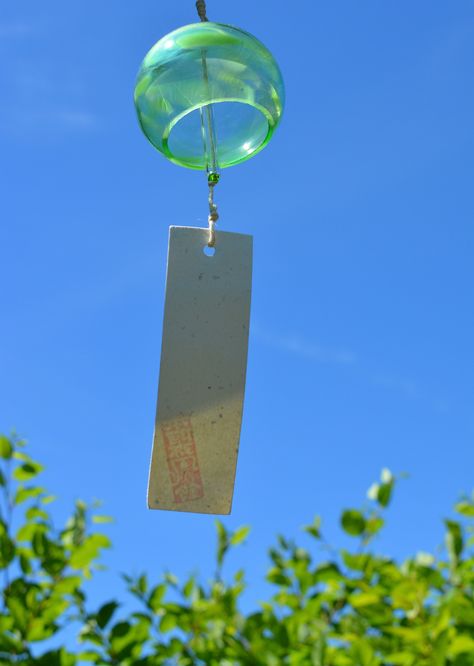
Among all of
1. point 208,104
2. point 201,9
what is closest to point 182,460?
point 208,104

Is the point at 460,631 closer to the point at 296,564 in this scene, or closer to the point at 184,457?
the point at 296,564

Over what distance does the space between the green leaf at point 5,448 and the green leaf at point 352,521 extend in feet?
1.97

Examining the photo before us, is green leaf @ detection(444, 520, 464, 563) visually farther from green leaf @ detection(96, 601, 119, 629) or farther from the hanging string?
the hanging string

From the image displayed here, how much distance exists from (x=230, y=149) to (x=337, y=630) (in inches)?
72.2

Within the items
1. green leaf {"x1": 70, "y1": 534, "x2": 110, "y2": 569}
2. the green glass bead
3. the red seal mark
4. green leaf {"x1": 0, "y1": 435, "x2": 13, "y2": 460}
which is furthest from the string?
green leaf {"x1": 70, "y1": 534, "x2": 110, "y2": 569}

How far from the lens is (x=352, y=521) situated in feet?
4.55

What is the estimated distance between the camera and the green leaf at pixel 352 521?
139 centimetres

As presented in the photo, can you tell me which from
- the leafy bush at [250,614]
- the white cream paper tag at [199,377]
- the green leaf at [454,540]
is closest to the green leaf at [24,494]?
the leafy bush at [250,614]

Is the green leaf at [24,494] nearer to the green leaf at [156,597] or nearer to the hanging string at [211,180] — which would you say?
the green leaf at [156,597]

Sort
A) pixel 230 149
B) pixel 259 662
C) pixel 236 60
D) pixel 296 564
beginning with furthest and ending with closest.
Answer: pixel 230 149 < pixel 236 60 < pixel 296 564 < pixel 259 662

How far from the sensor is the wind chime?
238 cm

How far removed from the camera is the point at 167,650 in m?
1.36

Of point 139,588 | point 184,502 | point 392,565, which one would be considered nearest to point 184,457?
point 184,502

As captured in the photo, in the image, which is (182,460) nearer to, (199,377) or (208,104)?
(199,377)
